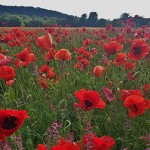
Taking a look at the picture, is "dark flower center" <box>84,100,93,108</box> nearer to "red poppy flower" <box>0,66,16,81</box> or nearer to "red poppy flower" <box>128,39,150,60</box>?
"red poppy flower" <box>0,66,16,81</box>

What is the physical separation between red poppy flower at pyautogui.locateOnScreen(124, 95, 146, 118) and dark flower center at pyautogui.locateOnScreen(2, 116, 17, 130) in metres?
0.73

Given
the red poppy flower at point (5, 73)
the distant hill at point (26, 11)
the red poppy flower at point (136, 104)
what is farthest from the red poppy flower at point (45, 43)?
the distant hill at point (26, 11)

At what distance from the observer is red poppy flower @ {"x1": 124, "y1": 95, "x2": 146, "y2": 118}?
6.42 ft

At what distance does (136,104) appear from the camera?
1.99m

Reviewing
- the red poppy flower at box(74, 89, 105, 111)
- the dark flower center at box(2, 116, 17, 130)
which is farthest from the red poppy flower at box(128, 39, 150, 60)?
the dark flower center at box(2, 116, 17, 130)

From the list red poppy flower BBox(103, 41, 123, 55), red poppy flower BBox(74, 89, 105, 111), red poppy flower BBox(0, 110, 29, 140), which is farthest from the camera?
red poppy flower BBox(103, 41, 123, 55)

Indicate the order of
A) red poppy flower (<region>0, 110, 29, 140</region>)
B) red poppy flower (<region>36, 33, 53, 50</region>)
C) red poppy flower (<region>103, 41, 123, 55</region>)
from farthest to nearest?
red poppy flower (<region>103, 41, 123, 55</region>)
red poppy flower (<region>36, 33, 53, 50</region>)
red poppy flower (<region>0, 110, 29, 140</region>)

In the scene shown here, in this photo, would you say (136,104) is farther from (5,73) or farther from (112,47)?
(112,47)

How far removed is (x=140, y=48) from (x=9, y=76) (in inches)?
52.0

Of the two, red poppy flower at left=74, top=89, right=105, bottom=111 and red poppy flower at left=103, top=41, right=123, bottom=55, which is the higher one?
red poppy flower at left=74, top=89, right=105, bottom=111

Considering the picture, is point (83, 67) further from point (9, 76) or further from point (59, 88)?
point (9, 76)

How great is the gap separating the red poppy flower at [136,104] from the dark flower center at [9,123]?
729mm

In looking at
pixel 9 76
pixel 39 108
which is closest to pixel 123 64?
pixel 39 108

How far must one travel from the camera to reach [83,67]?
3762 millimetres
